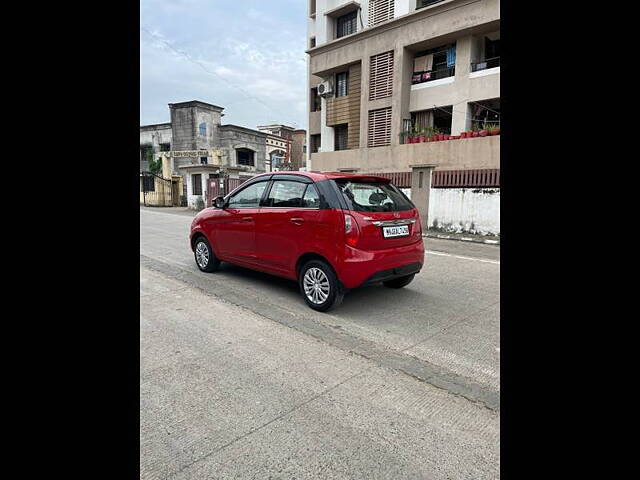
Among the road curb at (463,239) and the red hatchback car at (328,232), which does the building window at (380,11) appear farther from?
the red hatchback car at (328,232)

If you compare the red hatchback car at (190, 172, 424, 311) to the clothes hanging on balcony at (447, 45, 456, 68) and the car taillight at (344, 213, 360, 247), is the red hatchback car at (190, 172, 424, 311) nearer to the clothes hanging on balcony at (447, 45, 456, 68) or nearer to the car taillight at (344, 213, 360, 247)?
the car taillight at (344, 213, 360, 247)

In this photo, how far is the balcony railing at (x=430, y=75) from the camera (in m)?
17.7

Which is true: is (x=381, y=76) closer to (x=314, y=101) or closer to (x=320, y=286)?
(x=314, y=101)

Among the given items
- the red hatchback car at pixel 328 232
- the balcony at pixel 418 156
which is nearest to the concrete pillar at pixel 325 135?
the balcony at pixel 418 156

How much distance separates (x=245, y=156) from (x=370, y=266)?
30512mm

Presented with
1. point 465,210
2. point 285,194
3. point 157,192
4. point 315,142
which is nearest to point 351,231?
point 285,194

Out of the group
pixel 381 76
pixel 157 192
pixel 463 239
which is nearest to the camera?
pixel 463 239

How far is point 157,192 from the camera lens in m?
26.3

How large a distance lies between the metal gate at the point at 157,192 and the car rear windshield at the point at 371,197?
24.2m

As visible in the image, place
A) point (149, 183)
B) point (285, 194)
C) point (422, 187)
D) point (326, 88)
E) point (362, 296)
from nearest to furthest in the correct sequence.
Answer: point (285, 194), point (362, 296), point (422, 187), point (326, 88), point (149, 183)

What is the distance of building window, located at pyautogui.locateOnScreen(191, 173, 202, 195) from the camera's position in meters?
22.6
